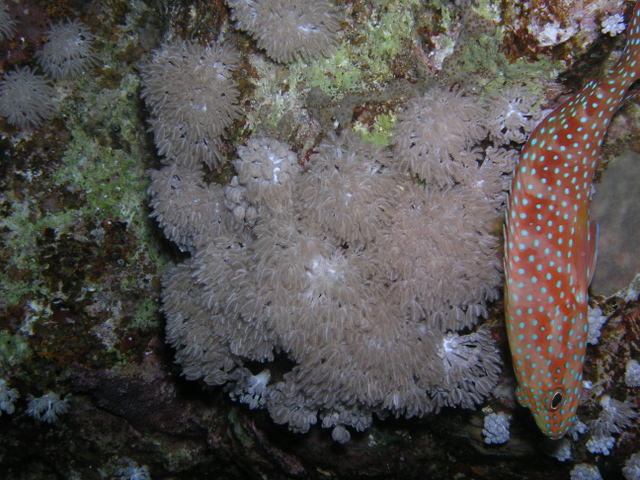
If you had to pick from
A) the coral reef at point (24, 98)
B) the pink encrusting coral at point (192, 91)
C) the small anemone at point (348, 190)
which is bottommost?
the small anemone at point (348, 190)

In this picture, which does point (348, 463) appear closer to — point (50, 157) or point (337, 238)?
point (337, 238)

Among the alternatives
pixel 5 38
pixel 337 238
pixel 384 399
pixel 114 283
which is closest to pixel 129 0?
pixel 5 38

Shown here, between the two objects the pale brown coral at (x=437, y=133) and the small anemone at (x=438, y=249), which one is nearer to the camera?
the pale brown coral at (x=437, y=133)

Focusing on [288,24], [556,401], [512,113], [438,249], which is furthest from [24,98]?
[556,401]

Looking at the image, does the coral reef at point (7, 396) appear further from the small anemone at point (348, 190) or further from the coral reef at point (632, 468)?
the coral reef at point (632, 468)

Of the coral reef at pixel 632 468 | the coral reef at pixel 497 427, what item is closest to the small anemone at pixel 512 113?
the coral reef at pixel 497 427

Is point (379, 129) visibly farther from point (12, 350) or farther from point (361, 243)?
point (12, 350)

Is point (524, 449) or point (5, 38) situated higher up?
point (5, 38)
